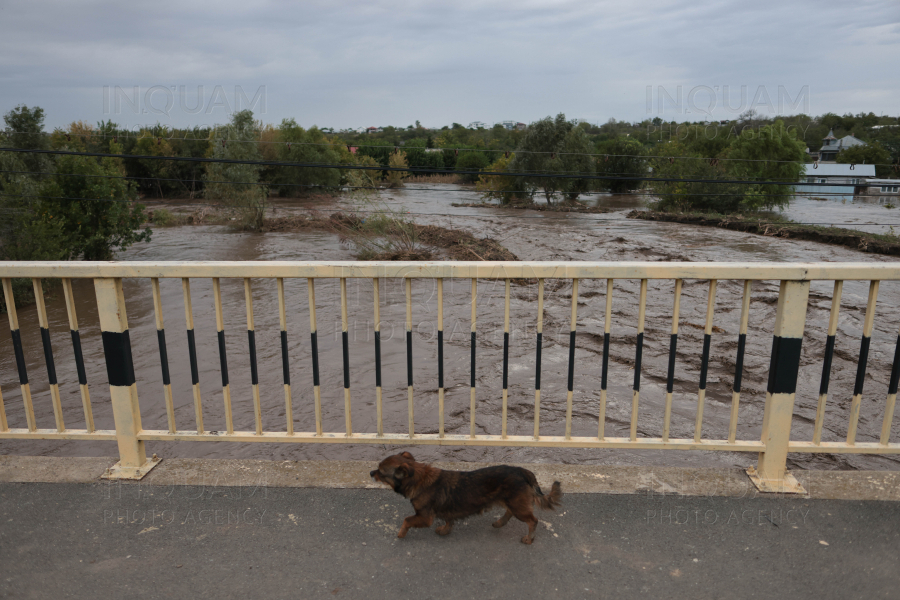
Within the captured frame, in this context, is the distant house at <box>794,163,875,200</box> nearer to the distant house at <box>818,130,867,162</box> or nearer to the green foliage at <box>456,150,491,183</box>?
the green foliage at <box>456,150,491,183</box>

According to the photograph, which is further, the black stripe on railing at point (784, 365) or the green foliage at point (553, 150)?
the green foliage at point (553, 150)

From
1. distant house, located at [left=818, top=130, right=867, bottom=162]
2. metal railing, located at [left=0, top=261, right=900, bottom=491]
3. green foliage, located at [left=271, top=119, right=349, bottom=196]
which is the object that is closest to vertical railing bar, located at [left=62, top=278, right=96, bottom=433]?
metal railing, located at [left=0, top=261, right=900, bottom=491]

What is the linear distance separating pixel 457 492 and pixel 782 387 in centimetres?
157

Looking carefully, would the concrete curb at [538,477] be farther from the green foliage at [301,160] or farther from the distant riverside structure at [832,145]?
the distant riverside structure at [832,145]

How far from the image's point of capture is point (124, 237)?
16188mm

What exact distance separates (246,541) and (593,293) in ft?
37.1

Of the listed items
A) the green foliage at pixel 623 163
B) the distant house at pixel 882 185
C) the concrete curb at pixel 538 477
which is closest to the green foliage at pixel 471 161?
the green foliage at pixel 623 163

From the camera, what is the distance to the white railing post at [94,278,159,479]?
2.81 meters

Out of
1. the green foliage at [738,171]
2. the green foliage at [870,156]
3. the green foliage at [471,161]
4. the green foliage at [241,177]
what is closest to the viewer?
the green foliage at [241,177]

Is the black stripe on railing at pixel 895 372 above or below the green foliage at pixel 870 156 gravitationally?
below

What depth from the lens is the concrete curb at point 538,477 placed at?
9.25 feet

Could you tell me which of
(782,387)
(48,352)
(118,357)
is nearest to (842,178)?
(782,387)

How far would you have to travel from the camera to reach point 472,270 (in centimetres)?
268

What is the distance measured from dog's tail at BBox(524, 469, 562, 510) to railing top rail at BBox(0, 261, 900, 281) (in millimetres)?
873
